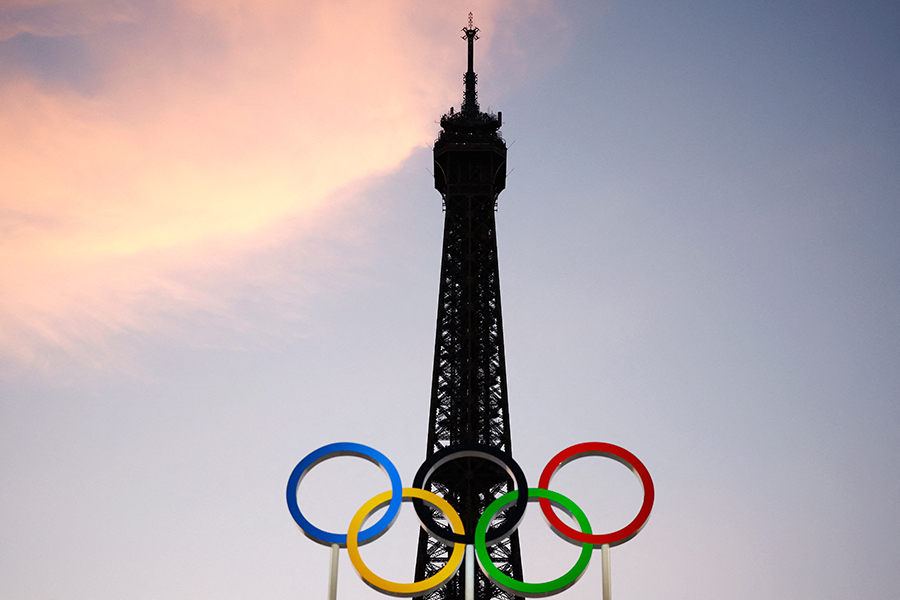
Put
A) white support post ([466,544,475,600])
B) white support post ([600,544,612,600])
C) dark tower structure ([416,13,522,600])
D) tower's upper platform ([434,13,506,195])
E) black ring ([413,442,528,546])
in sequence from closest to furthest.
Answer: white support post ([600,544,612,600]), white support post ([466,544,475,600]), black ring ([413,442,528,546]), dark tower structure ([416,13,522,600]), tower's upper platform ([434,13,506,195])

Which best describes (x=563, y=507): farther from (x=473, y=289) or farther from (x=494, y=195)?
(x=494, y=195)

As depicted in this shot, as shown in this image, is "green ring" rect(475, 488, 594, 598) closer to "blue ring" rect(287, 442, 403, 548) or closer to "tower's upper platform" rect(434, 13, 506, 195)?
"blue ring" rect(287, 442, 403, 548)

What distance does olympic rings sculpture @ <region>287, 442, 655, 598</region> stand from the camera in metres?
37.3

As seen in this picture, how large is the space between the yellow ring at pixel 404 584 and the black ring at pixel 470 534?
0.44m

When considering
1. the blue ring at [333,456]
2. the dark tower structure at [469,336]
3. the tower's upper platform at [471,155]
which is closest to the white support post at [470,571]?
the blue ring at [333,456]

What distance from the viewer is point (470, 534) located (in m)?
39.1

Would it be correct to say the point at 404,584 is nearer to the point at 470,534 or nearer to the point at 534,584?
the point at 470,534

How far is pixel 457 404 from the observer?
79125 millimetres

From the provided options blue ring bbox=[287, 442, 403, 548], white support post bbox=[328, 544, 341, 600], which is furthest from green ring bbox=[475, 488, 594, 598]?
white support post bbox=[328, 544, 341, 600]

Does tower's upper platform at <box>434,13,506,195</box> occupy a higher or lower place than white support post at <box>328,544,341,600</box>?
higher

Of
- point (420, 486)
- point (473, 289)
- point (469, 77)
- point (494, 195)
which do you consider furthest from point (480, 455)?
point (469, 77)

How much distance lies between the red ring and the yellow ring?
393 centimetres

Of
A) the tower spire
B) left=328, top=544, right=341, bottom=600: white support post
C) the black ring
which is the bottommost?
left=328, top=544, right=341, bottom=600: white support post

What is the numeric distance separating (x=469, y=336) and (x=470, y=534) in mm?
43135
